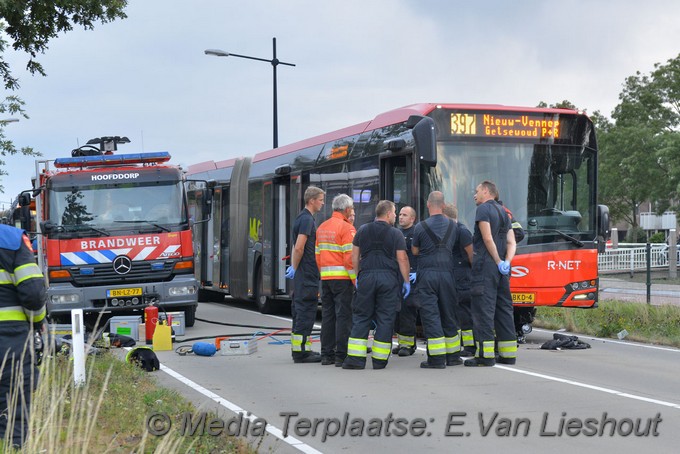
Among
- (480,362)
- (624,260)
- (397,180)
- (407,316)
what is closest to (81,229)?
(397,180)

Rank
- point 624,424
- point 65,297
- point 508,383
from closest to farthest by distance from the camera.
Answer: point 624,424, point 508,383, point 65,297

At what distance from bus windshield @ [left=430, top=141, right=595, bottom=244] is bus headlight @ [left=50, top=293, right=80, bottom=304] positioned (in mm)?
6234

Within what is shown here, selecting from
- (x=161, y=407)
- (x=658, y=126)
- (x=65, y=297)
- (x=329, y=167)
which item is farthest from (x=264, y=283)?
(x=658, y=126)

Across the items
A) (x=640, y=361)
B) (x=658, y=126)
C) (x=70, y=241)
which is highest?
(x=658, y=126)

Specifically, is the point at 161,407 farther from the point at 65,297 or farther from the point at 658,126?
the point at 658,126

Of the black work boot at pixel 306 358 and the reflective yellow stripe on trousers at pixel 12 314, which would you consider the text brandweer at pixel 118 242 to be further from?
the reflective yellow stripe on trousers at pixel 12 314

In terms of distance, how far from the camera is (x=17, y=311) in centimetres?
622

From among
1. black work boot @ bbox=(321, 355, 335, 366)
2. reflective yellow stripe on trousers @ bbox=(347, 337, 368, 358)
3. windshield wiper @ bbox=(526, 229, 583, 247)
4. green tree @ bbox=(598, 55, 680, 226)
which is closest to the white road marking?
black work boot @ bbox=(321, 355, 335, 366)

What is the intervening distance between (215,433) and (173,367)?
4922 mm

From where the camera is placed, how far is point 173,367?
39.4 ft

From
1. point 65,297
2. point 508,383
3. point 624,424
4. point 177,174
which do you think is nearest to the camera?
point 624,424

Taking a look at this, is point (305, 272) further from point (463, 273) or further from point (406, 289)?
point (463, 273)

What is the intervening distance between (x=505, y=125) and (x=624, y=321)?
479 centimetres

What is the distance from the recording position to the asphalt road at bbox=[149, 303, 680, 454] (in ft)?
24.3
